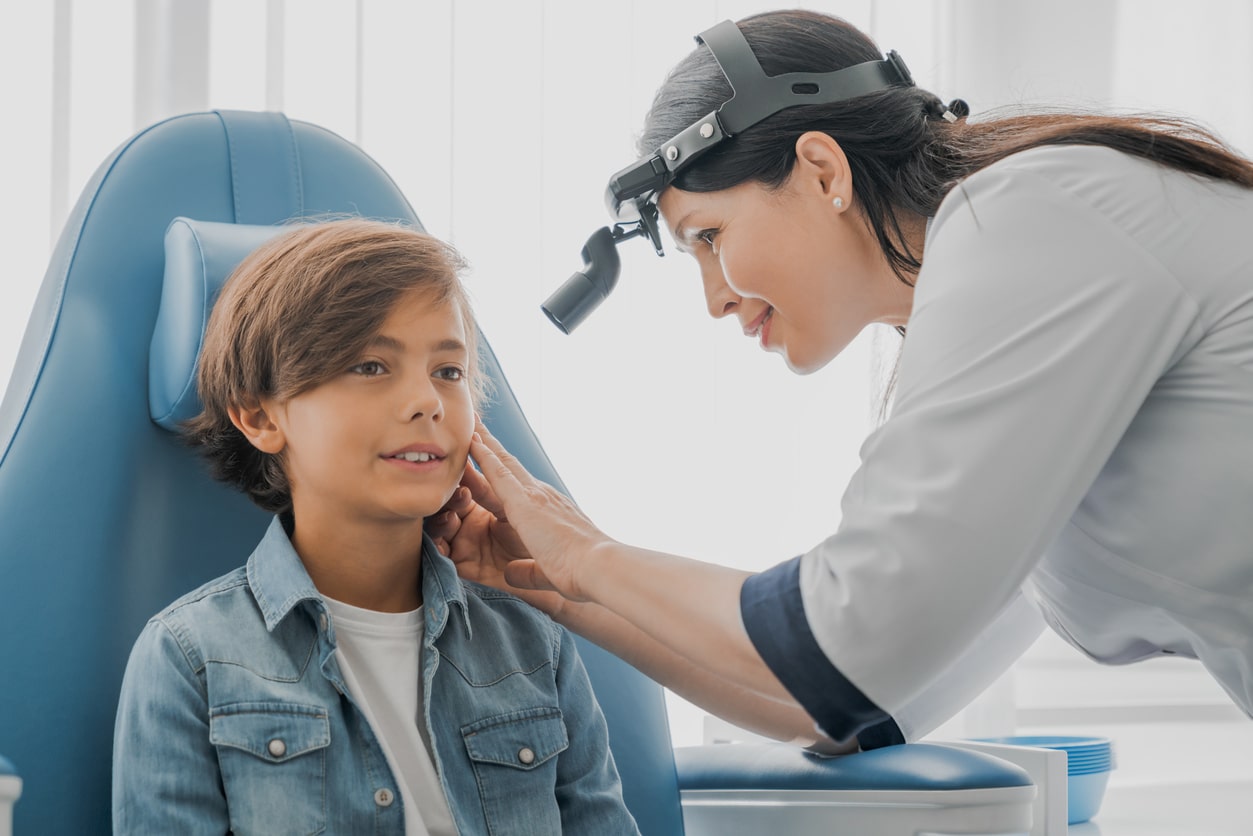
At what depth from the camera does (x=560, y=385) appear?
5.39 ft

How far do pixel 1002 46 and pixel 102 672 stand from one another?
1813 mm

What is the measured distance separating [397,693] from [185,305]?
0.39 m

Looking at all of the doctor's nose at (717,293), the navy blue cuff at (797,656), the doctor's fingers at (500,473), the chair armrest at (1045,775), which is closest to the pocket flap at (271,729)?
the doctor's fingers at (500,473)

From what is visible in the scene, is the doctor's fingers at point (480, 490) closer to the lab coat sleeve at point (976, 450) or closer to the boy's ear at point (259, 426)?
the boy's ear at point (259, 426)

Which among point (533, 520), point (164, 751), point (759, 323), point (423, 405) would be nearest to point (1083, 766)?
A: point (759, 323)

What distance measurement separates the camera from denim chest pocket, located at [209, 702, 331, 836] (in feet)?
2.87

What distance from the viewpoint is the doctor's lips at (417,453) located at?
980mm

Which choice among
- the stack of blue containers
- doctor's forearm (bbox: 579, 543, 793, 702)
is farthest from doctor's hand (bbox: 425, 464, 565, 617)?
the stack of blue containers

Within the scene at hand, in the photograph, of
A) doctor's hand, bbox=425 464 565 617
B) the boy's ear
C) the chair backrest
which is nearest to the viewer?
the chair backrest

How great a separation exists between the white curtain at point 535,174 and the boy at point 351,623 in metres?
0.51

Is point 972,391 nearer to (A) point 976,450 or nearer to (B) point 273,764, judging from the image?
(A) point 976,450

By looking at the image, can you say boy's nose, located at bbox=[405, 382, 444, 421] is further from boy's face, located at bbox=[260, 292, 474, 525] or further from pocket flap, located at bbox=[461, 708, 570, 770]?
pocket flap, located at bbox=[461, 708, 570, 770]

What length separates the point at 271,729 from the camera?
90 centimetres

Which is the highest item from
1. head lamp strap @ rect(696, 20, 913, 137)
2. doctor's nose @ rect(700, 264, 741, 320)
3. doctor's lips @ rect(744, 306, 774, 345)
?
head lamp strap @ rect(696, 20, 913, 137)
